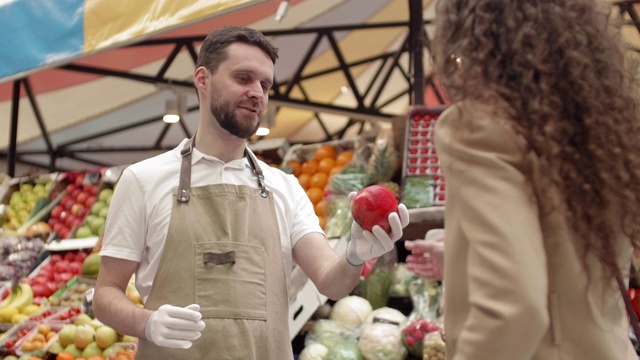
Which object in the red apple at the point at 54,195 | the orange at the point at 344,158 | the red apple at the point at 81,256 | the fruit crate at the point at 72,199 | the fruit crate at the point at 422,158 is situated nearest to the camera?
the fruit crate at the point at 422,158

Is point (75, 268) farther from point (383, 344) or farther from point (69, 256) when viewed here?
point (383, 344)

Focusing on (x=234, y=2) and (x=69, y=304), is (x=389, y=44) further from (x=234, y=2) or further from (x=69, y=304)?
(x=69, y=304)

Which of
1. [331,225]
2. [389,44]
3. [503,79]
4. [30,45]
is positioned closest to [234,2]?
[331,225]

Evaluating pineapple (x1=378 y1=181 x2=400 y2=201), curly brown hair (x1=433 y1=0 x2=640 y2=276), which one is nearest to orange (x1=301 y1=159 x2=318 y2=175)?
pineapple (x1=378 y1=181 x2=400 y2=201)

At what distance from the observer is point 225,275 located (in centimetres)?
216

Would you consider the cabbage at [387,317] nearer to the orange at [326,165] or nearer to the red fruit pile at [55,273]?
the orange at [326,165]

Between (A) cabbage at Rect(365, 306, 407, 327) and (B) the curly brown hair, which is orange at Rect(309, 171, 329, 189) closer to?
(A) cabbage at Rect(365, 306, 407, 327)

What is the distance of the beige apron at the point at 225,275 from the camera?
2.10m

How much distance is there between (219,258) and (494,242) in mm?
1160

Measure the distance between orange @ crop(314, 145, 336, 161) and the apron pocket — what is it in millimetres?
2545

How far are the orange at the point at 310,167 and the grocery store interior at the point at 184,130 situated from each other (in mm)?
12

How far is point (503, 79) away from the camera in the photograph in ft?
4.14

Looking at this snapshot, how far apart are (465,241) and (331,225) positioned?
2.71 meters

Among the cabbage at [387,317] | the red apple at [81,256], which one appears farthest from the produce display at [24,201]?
the cabbage at [387,317]
